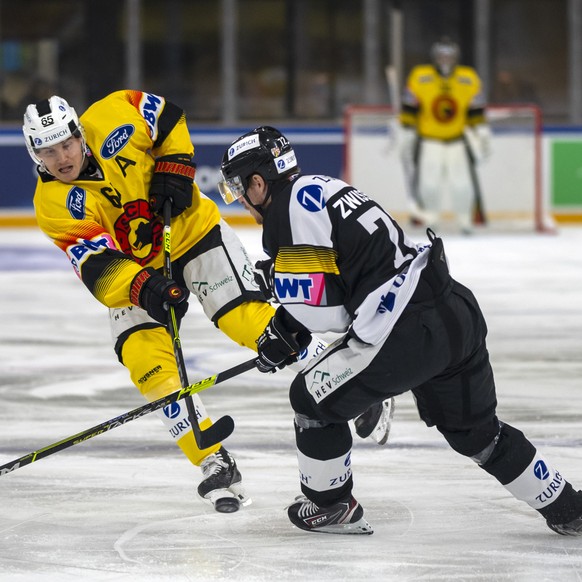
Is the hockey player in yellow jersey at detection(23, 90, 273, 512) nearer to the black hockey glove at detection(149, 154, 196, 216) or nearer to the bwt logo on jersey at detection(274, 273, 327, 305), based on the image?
the black hockey glove at detection(149, 154, 196, 216)

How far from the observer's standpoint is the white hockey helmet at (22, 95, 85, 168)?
11.8ft

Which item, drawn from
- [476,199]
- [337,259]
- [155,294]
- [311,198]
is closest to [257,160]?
[311,198]

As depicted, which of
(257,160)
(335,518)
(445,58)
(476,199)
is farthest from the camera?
(476,199)

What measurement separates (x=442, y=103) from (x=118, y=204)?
6823mm

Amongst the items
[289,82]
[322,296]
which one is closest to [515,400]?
[322,296]

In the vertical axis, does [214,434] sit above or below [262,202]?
below

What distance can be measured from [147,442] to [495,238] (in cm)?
628

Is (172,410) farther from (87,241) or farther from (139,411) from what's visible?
(87,241)

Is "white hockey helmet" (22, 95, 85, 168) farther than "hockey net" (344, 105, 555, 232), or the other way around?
"hockey net" (344, 105, 555, 232)

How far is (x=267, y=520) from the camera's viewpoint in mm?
3434

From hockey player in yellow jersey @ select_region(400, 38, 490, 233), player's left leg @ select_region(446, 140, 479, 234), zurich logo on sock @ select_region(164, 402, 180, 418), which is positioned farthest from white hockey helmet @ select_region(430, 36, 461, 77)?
zurich logo on sock @ select_region(164, 402, 180, 418)

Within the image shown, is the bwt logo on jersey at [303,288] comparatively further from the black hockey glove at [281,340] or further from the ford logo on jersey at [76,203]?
the ford logo on jersey at [76,203]

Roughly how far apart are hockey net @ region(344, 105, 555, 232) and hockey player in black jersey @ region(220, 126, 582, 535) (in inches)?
295

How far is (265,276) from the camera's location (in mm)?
3684
